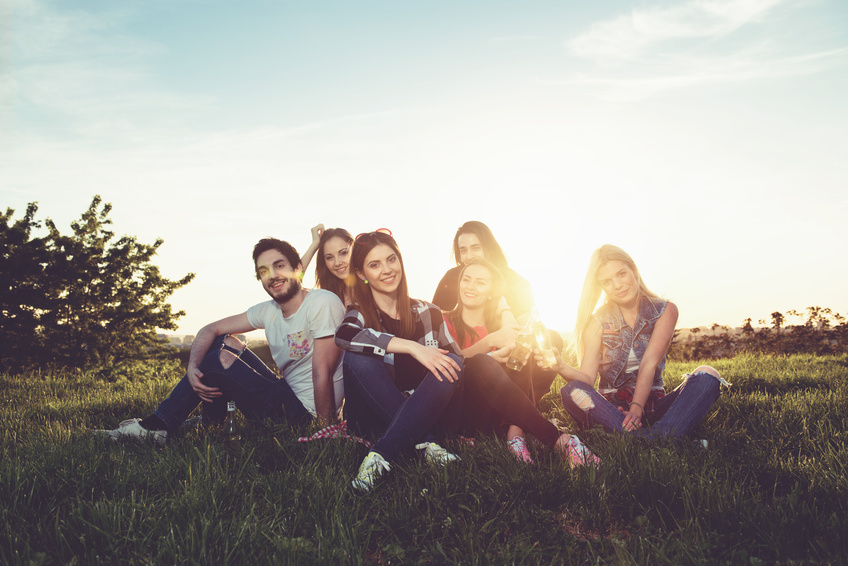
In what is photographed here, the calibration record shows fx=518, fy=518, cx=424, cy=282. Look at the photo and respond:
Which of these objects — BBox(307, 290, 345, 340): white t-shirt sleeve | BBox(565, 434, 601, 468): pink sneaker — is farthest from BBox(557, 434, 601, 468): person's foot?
BBox(307, 290, 345, 340): white t-shirt sleeve

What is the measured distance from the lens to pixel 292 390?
4266 mm

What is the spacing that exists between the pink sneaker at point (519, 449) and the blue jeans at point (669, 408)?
2.02 feet

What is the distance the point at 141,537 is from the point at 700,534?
2.33m

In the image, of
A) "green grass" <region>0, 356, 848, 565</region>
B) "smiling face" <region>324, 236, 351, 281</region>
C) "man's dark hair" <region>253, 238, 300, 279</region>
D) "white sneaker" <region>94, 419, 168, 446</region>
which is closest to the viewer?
"green grass" <region>0, 356, 848, 565</region>

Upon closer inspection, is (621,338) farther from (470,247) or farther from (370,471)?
(370,471)

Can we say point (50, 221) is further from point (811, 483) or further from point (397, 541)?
point (811, 483)

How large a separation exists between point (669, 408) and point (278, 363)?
10.1 feet

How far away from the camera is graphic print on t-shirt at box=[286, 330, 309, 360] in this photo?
415 cm

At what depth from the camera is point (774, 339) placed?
32.8ft

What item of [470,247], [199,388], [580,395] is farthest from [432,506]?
[470,247]

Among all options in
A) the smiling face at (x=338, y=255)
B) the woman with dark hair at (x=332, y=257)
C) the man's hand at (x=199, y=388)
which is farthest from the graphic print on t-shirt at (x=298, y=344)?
the smiling face at (x=338, y=255)

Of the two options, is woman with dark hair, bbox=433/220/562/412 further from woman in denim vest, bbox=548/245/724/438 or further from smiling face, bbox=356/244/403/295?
smiling face, bbox=356/244/403/295

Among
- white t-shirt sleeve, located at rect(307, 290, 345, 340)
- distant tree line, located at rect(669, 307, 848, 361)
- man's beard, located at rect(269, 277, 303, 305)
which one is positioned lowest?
distant tree line, located at rect(669, 307, 848, 361)

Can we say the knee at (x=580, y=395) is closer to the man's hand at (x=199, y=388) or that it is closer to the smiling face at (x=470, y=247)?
the smiling face at (x=470, y=247)
